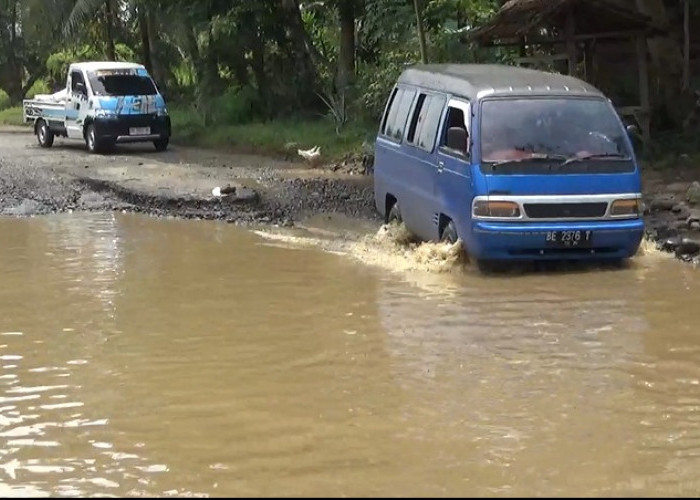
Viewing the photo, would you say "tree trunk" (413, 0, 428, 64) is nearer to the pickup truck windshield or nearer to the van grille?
the pickup truck windshield

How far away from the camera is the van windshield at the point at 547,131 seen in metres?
9.59

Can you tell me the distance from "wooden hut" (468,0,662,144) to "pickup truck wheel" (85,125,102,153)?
8.25 meters

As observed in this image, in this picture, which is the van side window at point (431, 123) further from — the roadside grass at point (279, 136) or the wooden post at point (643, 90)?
the roadside grass at point (279, 136)

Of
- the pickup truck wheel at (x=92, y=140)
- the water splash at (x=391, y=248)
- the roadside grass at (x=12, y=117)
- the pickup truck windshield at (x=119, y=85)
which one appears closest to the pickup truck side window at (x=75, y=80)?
the pickup truck windshield at (x=119, y=85)

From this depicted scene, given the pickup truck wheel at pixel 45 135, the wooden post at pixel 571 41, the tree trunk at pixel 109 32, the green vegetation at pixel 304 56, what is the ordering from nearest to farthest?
1. the wooden post at pixel 571 41
2. the green vegetation at pixel 304 56
3. the pickup truck wheel at pixel 45 135
4. the tree trunk at pixel 109 32

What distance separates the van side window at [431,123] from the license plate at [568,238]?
5.25 feet

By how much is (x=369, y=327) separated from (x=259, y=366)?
1260 millimetres

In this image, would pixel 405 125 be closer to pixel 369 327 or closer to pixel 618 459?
pixel 369 327

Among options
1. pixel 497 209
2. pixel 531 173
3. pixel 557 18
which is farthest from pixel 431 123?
pixel 557 18

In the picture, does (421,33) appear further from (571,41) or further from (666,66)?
(666,66)

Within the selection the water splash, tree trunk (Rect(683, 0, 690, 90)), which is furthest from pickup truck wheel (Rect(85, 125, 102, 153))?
tree trunk (Rect(683, 0, 690, 90))

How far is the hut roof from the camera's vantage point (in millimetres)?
15641

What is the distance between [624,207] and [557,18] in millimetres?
7545

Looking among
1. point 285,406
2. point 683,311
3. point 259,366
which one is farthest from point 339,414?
point 683,311
